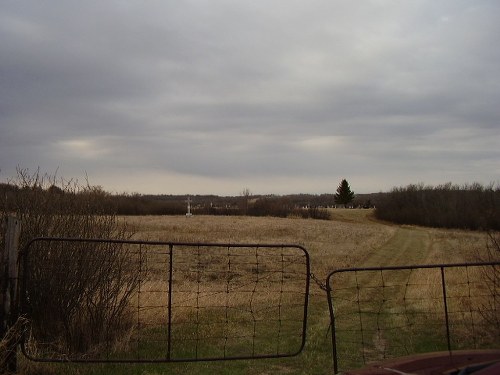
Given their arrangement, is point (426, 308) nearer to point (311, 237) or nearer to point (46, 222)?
point (46, 222)

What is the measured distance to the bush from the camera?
7.14 metres

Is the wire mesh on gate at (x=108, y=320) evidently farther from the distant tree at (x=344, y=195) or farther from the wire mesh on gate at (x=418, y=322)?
the distant tree at (x=344, y=195)

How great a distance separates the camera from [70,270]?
7305 millimetres

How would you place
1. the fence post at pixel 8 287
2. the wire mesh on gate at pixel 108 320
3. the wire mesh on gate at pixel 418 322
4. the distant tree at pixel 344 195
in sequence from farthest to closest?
the distant tree at pixel 344 195 → the wire mesh on gate at pixel 418 322 → the wire mesh on gate at pixel 108 320 → the fence post at pixel 8 287

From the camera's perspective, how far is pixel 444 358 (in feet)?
11.5

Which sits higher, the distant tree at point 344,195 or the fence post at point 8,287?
the distant tree at point 344,195

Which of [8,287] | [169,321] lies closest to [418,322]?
[169,321]

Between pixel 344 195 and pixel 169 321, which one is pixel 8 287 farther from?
pixel 344 195

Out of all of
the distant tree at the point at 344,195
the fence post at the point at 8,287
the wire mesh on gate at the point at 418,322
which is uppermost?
the distant tree at the point at 344,195

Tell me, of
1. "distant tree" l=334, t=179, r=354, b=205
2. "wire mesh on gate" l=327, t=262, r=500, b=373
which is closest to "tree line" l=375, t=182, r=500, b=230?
"distant tree" l=334, t=179, r=354, b=205

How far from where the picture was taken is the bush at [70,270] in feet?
23.4

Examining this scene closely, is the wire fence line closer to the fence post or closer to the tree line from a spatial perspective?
the fence post

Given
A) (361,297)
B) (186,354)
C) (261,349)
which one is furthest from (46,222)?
(361,297)

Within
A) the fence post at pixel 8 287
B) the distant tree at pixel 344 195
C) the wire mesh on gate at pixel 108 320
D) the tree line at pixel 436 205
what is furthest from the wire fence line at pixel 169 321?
the distant tree at pixel 344 195
